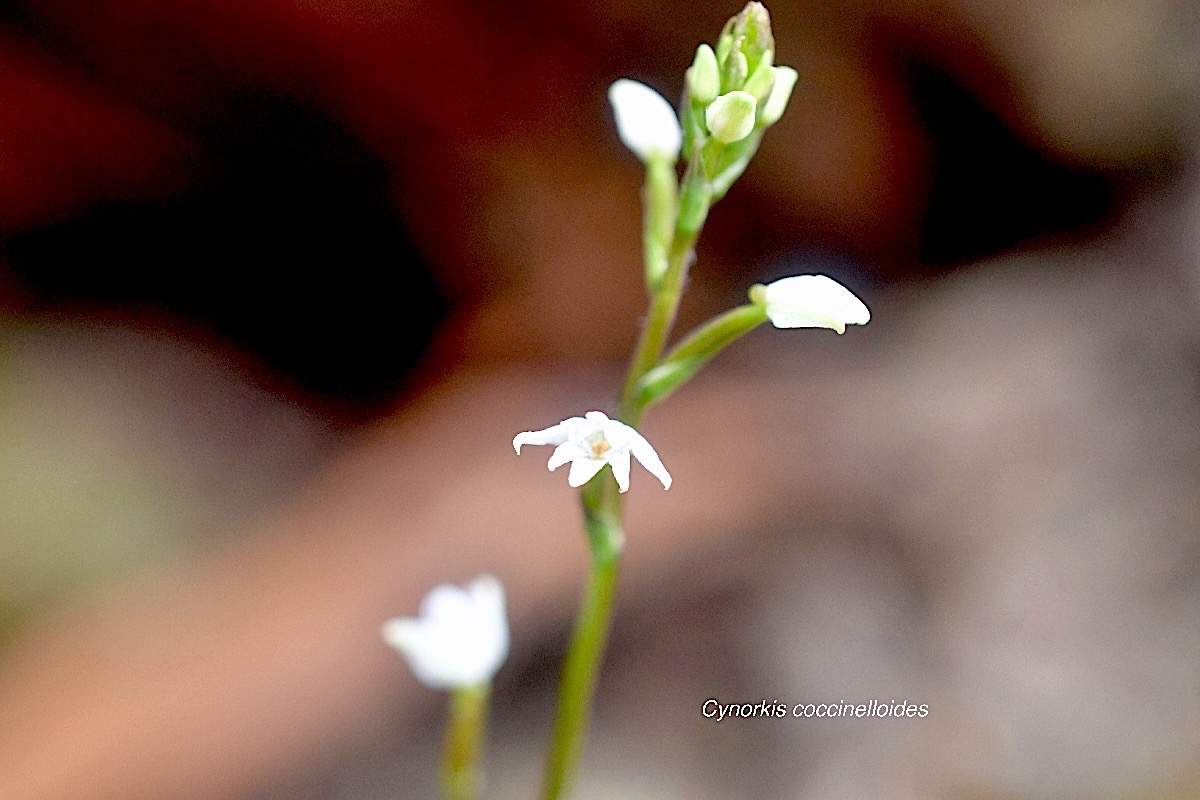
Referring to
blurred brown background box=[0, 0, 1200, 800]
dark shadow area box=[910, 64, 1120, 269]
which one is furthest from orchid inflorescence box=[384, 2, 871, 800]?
dark shadow area box=[910, 64, 1120, 269]

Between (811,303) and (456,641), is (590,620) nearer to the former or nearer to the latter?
(456,641)

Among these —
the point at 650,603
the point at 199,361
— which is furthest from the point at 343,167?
the point at 650,603

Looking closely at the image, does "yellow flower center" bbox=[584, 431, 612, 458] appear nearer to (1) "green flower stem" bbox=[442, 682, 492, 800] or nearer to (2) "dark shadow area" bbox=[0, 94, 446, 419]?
(1) "green flower stem" bbox=[442, 682, 492, 800]

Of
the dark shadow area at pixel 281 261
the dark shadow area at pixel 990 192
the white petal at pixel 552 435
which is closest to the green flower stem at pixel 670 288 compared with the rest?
the white petal at pixel 552 435

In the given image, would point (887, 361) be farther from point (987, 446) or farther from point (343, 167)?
point (343, 167)

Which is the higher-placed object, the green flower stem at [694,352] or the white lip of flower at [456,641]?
the green flower stem at [694,352]

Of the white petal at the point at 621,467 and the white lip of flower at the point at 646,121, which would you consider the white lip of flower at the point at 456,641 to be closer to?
the white petal at the point at 621,467

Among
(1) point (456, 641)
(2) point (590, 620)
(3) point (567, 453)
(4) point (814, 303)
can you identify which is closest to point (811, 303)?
(4) point (814, 303)
